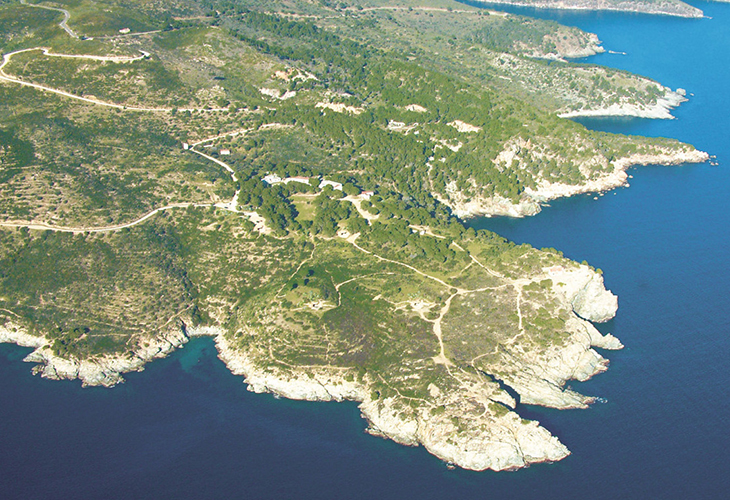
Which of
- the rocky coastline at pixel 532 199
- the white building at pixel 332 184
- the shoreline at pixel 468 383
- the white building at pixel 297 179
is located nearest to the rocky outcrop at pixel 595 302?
the shoreline at pixel 468 383

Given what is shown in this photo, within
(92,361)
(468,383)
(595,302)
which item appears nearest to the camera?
(468,383)

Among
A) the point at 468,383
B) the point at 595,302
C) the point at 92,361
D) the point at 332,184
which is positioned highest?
the point at 595,302

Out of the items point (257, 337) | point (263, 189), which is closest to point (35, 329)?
point (257, 337)

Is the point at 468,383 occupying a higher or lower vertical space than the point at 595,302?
lower

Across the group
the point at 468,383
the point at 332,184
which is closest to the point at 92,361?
the point at 468,383

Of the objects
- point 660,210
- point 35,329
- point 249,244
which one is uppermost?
point 660,210

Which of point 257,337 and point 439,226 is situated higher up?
point 439,226

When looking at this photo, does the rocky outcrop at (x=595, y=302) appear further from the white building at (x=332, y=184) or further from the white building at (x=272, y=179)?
the white building at (x=272, y=179)

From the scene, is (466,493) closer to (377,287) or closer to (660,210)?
(377,287)

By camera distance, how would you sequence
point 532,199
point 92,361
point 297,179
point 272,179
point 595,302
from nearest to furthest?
point 92,361 → point 595,302 → point 272,179 → point 297,179 → point 532,199

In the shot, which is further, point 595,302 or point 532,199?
point 532,199

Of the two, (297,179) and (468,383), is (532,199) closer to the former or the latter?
(297,179)
